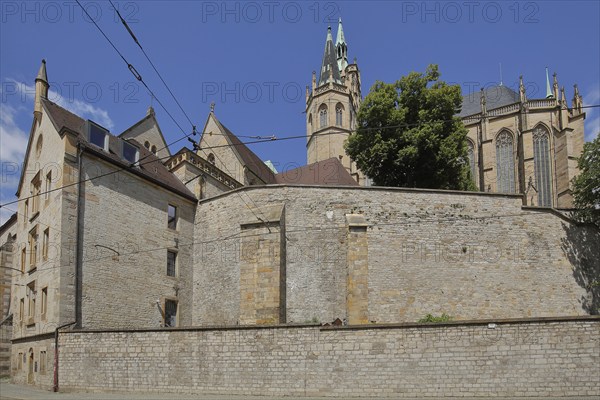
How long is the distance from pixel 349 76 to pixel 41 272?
56666 millimetres

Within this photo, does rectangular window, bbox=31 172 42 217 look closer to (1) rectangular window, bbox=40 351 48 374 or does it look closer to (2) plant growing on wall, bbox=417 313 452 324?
(1) rectangular window, bbox=40 351 48 374

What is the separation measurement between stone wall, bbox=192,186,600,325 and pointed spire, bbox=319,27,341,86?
44448 millimetres

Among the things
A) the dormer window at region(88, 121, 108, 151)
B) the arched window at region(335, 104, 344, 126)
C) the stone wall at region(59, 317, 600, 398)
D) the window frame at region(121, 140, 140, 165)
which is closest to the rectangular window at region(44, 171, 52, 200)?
the dormer window at region(88, 121, 108, 151)

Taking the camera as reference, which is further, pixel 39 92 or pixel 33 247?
pixel 39 92

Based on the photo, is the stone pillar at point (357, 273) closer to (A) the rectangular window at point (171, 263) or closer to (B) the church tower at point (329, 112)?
(A) the rectangular window at point (171, 263)

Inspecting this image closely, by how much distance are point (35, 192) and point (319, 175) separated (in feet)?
73.2

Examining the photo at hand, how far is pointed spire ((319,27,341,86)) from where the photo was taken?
65000 millimetres

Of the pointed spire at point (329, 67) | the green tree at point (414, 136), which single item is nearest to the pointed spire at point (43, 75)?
the green tree at point (414, 136)

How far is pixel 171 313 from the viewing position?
891 inches

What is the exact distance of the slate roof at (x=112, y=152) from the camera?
67.6 feet

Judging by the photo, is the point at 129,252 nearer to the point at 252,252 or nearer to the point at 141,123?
the point at 252,252

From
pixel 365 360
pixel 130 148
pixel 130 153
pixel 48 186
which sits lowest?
pixel 365 360

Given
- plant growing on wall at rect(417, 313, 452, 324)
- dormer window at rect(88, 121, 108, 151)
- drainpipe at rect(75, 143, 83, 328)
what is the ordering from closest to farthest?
drainpipe at rect(75, 143, 83, 328)
plant growing on wall at rect(417, 313, 452, 324)
dormer window at rect(88, 121, 108, 151)

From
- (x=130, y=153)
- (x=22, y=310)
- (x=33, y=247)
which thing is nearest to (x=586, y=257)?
(x=130, y=153)
